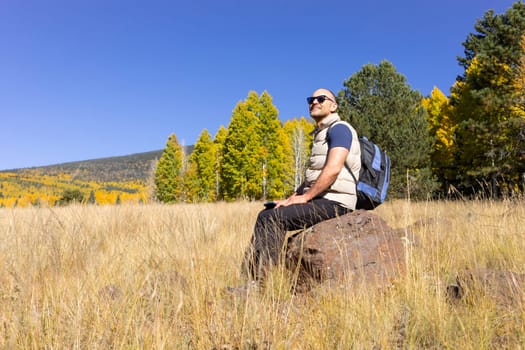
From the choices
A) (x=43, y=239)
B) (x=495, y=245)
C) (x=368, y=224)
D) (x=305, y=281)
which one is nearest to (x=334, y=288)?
(x=305, y=281)

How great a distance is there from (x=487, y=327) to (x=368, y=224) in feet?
4.24

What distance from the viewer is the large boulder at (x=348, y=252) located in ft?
8.74

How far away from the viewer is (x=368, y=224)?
2.96 m

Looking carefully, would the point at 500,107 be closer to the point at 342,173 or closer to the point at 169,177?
the point at 342,173

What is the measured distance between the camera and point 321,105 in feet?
11.1

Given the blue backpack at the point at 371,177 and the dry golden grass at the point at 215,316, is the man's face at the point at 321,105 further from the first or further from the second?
the dry golden grass at the point at 215,316

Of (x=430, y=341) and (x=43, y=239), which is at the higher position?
(x=43, y=239)

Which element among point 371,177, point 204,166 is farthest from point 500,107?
point 204,166

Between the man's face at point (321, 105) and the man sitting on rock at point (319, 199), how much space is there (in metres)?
0.22

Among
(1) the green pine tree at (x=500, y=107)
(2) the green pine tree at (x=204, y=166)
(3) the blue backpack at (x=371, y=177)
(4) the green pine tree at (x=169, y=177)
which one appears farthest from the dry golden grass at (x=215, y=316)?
(4) the green pine tree at (x=169, y=177)

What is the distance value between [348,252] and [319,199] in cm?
58

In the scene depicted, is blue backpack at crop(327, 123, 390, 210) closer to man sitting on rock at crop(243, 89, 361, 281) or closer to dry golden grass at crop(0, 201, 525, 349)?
man sitting on rock at crop(243, 89, 361, 281)

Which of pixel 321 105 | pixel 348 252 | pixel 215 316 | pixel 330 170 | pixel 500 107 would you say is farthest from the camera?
pixel 500 107

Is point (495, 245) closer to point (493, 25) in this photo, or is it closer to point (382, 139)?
point (382, 139)
